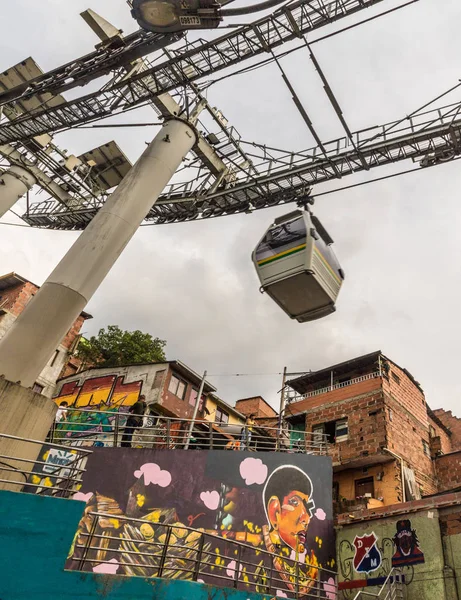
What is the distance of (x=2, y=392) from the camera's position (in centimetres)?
550

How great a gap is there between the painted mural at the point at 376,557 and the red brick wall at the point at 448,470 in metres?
12.3

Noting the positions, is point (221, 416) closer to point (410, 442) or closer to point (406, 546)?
point (410, 442)

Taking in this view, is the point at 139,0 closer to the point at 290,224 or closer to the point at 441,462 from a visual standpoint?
the point at 290,224

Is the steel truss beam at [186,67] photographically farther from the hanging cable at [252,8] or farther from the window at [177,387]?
the window at [177,387]

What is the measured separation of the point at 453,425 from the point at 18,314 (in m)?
31.3

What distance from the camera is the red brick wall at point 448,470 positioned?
21.5 meters

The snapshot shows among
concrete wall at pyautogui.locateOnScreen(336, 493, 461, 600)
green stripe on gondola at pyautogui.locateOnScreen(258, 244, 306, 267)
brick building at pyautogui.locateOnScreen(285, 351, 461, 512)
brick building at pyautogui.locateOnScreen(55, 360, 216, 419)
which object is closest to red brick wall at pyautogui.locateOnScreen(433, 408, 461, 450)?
brick building at pyautogui.locateOnScreen(285, 351, 461, 512)

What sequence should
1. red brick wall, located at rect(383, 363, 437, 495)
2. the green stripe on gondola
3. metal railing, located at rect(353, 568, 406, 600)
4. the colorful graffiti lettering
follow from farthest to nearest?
the colorful graffiti lettering < red brick wall, located at rect(383, 363, 437, 495) < metal railing, located at rect(353, 568, 406, 600) < the green stripe on gondola

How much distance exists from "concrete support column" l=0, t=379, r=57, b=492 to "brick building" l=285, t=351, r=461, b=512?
1381 cm

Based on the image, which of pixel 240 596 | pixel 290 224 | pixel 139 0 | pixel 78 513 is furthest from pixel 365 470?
pixel 139 0

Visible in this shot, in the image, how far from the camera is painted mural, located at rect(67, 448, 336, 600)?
10062mm

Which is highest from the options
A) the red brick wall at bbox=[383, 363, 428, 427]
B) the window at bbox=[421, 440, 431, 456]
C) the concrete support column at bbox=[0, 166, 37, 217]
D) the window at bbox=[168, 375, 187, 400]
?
the concrete support column at bbox=[0, 166, 37, 217]

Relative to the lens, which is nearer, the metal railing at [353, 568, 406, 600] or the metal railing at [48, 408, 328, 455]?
the metal railing at [353, 568, 406, 600]

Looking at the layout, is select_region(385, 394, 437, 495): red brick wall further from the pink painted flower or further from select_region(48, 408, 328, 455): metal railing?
the pink painted flower
